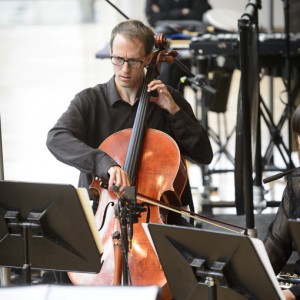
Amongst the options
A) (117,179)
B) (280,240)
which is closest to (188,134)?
(117,179)

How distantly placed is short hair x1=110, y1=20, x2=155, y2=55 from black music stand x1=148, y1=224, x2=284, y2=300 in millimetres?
1060

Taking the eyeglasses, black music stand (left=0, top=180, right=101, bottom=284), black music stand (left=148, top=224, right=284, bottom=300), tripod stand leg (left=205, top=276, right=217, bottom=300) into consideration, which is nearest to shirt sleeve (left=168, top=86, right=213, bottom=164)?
the eyeglasses

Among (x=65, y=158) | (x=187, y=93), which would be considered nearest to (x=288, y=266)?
(x=65, y=158)

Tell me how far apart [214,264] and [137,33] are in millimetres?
1209

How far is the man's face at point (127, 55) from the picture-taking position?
3.48 metres

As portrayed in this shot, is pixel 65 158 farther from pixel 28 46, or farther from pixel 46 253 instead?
pixel 28 46

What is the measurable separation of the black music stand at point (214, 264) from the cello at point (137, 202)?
404 millimetres

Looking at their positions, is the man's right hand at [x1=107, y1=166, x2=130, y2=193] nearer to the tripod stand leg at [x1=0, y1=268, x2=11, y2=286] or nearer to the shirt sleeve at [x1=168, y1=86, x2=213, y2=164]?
the shirt sleeve at [x1=168, y1=86, x2=213, y2=164]

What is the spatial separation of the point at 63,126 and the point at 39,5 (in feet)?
32.4

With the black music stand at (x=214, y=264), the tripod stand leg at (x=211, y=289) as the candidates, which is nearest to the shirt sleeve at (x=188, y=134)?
the black music stand at (x=214, y=264)

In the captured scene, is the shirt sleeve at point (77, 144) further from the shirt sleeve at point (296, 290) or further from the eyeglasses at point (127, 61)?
the shirt sleeve at point (296, 290)

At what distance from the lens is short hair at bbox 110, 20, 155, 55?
3.50 metres

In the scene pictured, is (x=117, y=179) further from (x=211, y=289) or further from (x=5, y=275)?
(x=5, y=275)

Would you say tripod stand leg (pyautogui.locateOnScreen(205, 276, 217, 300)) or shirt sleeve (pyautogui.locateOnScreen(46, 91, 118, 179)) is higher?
shirt sleeve (pyautogui.locateOnScreen(46, 91, 118, 179))
